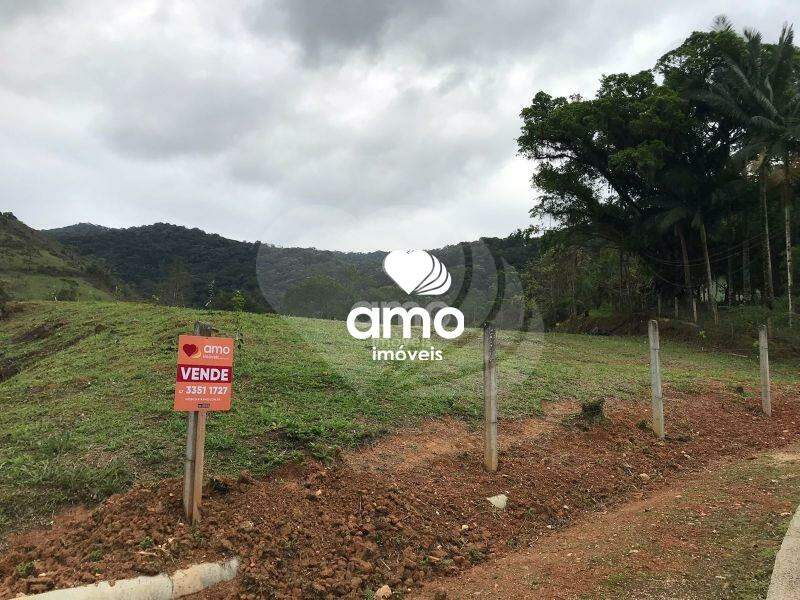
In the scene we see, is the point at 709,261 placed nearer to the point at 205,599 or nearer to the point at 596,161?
the point at 596,161

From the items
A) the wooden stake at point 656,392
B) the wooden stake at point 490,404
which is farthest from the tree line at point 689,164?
the wooden stake at point 490,404

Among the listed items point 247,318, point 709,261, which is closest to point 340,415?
point 247,318

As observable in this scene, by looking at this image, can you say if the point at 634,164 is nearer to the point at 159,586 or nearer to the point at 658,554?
the point at 658,554

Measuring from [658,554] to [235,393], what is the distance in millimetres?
4911

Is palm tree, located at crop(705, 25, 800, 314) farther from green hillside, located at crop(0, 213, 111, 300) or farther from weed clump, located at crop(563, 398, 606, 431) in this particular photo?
green hillside, located at crop(0, 213, 111, 300)

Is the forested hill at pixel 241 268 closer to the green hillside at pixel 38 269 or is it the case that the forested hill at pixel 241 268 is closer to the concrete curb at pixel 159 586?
the green hillside at pixel 38 269

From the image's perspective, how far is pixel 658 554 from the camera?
403 centimetres

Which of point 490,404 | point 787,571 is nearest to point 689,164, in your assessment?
point 490,404

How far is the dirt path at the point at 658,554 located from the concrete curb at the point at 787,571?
0.06 m

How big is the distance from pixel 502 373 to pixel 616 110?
50.7 ft

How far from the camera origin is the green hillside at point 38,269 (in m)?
36.2

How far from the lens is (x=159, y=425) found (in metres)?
5.75

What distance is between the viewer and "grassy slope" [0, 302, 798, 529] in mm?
4973

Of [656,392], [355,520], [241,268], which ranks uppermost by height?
[241,268]
